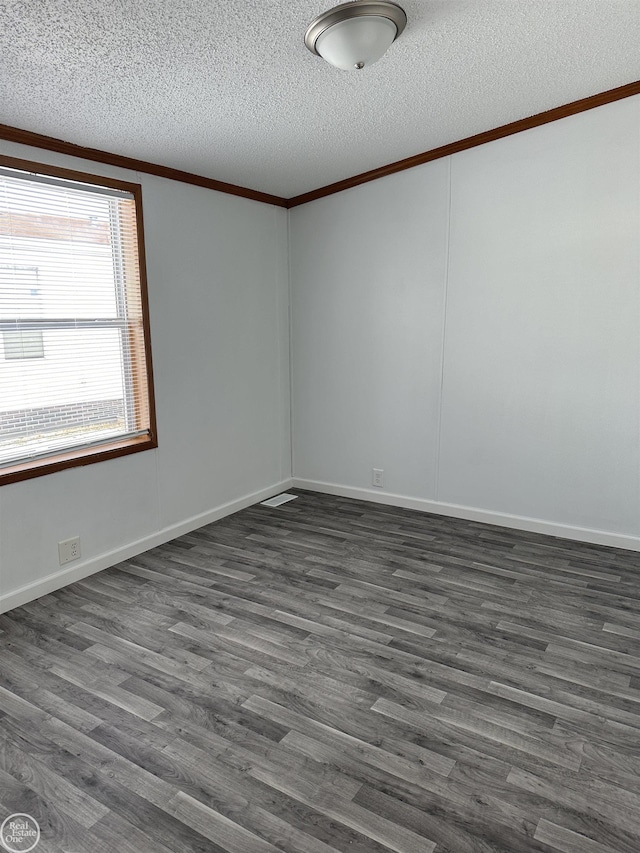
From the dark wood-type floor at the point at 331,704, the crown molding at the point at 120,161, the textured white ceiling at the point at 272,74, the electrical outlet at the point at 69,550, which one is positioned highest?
the textured white ceiling at the point at 272,74

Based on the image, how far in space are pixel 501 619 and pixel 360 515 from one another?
162 centimetres

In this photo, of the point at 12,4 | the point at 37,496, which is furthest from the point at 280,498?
the point at 12,4

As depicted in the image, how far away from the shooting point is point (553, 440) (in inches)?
144

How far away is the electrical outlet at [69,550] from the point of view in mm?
3086

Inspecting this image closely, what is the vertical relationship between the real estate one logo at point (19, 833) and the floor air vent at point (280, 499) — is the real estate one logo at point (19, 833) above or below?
below

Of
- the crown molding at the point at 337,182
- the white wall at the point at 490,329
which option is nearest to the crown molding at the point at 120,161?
the crown molding at the point at 337,182

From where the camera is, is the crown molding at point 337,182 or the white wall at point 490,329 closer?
the crown molding at point 337,182

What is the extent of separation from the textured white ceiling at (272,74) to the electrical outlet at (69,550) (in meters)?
2.11

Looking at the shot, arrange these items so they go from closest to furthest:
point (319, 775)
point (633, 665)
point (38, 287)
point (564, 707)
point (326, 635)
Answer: point (319, 775)
point (564, 707)
point (633, 665)
point (326, 635)
point (38, 287)

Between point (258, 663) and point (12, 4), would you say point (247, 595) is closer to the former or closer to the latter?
point (258, 663)

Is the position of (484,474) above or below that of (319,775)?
above

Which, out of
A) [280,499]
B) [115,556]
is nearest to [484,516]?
[280,499]

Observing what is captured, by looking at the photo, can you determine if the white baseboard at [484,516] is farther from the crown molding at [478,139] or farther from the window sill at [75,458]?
the crown molding at [478,139]

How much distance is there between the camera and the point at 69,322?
305 cm
